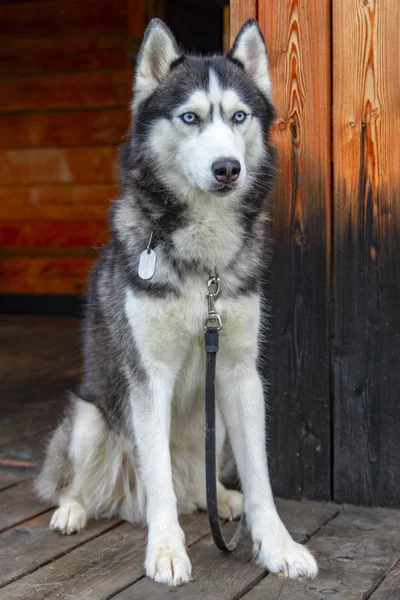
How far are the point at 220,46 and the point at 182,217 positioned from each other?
5.87m

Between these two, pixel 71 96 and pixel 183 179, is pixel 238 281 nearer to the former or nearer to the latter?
pixel 183 179

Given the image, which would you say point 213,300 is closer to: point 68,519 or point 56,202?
point 68,519

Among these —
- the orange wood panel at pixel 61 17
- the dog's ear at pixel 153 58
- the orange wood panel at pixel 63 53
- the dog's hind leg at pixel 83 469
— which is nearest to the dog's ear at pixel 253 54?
the dog's ear at pixel 153 58

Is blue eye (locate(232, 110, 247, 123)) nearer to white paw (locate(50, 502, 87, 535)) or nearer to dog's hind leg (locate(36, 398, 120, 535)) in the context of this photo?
dog's hind leg (locate(36, 398, 120, 535))

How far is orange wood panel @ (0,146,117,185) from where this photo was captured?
7.91m

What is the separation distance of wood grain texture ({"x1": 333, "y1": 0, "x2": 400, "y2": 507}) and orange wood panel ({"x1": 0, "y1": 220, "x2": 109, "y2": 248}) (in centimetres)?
500

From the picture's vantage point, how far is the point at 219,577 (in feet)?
8.30

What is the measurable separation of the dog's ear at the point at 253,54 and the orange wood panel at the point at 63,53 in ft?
16.7

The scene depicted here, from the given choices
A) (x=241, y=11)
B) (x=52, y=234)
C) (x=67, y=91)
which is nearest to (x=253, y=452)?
(x=241, y=11)

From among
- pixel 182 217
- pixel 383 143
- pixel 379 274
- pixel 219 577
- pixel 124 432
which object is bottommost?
pixel 219 577

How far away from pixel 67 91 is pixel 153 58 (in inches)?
218

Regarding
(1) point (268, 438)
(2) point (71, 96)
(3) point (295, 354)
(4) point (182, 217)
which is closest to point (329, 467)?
(1) point (268, 438)

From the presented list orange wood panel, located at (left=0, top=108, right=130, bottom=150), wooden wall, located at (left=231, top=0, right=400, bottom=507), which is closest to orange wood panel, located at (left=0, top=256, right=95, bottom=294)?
orange wood panel, located at (left=0, top=108, right=130, bottom=150)

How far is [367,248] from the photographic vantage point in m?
3.04
